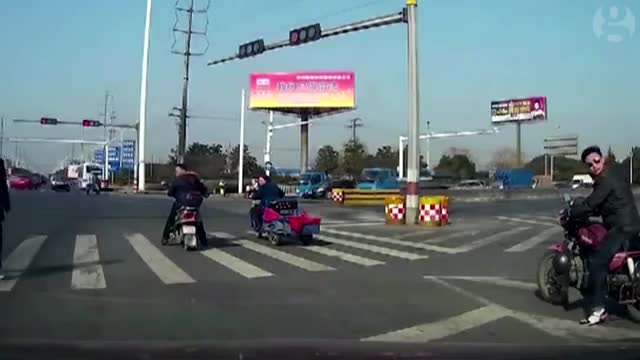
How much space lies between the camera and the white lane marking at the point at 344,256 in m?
14.3

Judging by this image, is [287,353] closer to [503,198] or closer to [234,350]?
[234,350]

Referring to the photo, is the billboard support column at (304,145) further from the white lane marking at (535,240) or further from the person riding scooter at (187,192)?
the person riding scooter at (187,192)

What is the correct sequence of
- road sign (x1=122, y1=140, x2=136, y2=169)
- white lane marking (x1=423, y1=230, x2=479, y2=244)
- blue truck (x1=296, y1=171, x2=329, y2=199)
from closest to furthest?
white lane marking (x1=423, y1=230, x2=479, y2=244), blue truck (x1=296, y1=171, x2=329, y2=199), road sign (x1=122, y1=140, x2=136, y2=169)

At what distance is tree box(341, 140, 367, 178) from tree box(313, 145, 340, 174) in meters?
3.11

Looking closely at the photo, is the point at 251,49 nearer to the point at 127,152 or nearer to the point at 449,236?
the point at 449,236

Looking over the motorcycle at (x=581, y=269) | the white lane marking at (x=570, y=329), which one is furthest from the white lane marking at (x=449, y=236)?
the white lane marking at (x=570, y=329)

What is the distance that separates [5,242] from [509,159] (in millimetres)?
134965

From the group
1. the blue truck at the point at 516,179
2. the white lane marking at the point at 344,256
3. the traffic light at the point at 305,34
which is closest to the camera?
the white lane marking at the point at 344,256

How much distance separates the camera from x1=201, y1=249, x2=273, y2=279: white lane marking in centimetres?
1248

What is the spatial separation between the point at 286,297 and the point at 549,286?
3.34 m

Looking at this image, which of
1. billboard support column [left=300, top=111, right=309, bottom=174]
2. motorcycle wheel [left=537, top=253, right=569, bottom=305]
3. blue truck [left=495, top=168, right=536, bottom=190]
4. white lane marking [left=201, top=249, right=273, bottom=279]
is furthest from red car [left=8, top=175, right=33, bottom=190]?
motorcycle wheel [left=537, top=253, right=569, bottom=305]

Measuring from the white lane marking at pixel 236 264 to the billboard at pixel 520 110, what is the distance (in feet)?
300

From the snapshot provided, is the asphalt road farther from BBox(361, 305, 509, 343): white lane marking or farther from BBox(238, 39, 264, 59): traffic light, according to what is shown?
BBox(238, 39, 264, 59): traffic light

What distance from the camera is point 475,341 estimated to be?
770 cm
